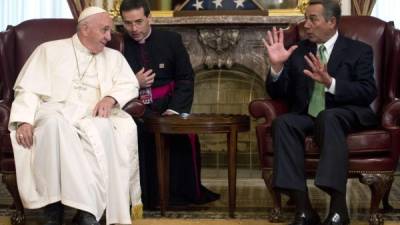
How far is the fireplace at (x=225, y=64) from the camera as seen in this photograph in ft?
19.5

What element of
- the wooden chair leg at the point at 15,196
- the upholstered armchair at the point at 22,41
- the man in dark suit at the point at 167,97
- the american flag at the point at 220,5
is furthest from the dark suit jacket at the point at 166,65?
the american flag at the point at 220,5

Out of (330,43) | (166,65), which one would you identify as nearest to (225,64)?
(166,65)

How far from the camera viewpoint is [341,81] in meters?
3.96

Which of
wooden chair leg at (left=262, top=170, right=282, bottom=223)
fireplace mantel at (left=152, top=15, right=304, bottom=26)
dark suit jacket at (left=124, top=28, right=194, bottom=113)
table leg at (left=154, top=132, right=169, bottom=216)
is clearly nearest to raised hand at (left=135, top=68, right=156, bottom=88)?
dark suit jacket at (left=124, top=28, right=194, bottom=113)

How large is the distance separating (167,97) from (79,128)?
95 centimetres

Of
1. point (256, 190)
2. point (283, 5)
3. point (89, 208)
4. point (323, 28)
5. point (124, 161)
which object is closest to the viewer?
point (89, 208)

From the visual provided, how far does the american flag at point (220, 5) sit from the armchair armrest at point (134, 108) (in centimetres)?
216

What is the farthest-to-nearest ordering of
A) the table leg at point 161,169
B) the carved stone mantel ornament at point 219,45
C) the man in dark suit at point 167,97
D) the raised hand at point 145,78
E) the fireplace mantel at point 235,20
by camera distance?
the carved stone mantel ornament at point 219,45 → the fireplace mantel at point 235,20 → the man in dark suit at point 167,97 → the raised hand at point 145,78 → the table leg at point 161,169

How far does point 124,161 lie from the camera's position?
385cm

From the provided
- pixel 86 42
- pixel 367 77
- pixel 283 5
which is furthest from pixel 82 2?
pixel 367 77

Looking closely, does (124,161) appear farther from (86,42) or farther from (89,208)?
(86,42)

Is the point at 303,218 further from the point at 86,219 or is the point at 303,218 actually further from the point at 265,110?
the point at 86,219

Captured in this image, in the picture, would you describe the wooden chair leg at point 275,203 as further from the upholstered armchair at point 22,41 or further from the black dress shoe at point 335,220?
the upholstered armchair at point 22,41

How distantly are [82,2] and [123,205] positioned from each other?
9.89 ft
